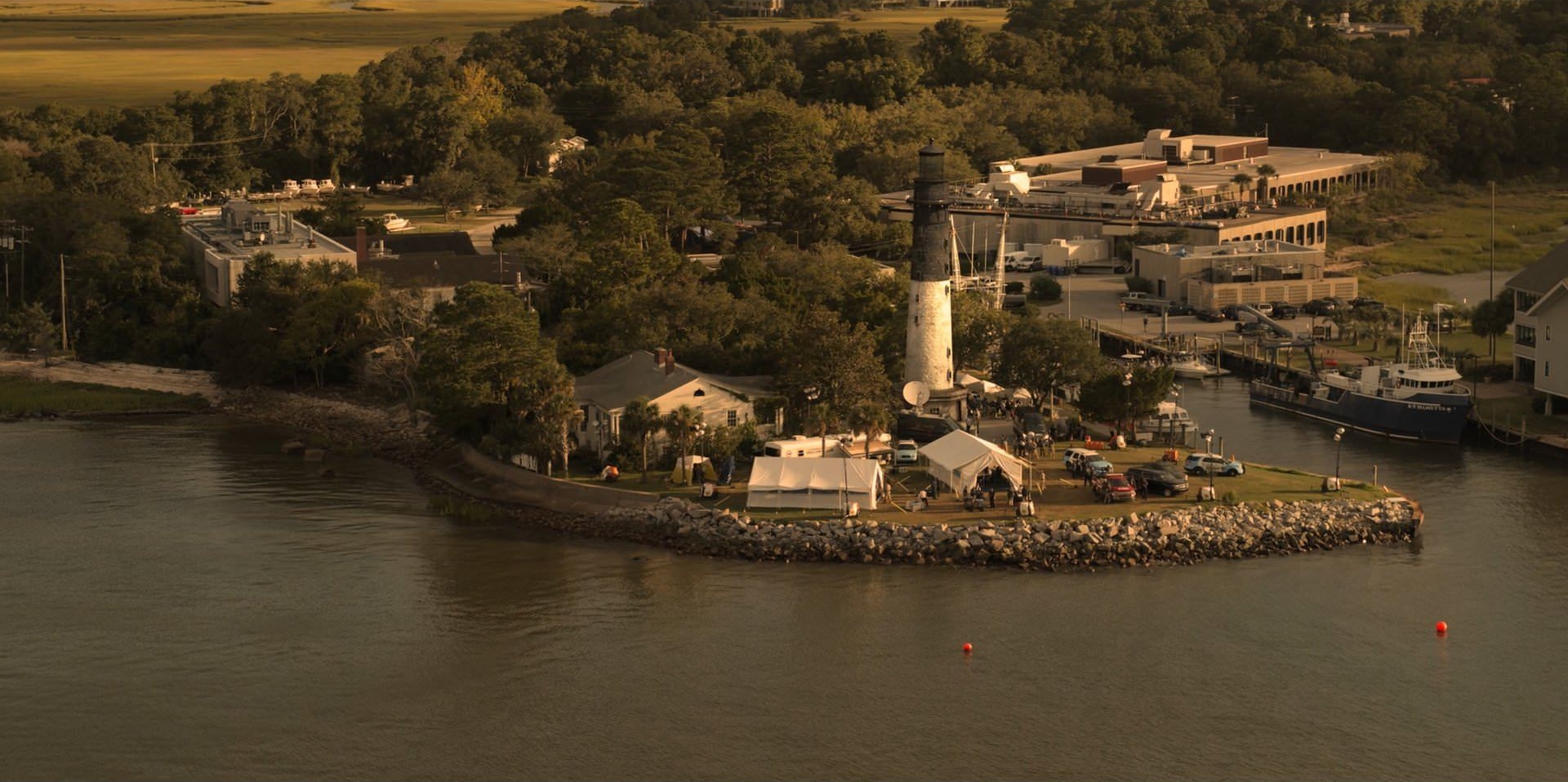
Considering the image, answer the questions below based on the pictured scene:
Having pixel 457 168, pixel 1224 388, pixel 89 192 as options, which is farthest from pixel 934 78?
pixel 1224 388

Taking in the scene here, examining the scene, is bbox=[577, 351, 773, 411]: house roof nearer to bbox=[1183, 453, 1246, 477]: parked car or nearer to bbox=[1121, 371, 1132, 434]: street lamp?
bbox=[1121, 371, 1132, 434]: street lamp

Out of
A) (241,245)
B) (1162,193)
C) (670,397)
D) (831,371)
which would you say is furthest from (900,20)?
(670,397)

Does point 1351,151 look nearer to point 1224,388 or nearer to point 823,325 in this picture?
point 1224,388

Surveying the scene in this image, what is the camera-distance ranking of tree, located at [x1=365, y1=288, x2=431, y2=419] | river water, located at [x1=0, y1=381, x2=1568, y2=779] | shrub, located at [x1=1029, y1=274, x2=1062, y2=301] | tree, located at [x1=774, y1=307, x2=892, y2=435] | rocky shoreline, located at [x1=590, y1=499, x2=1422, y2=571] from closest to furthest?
river water, located at [x1=0, y1=381, x2=1568, y2=779]
rocky shoreline, located at [x1=590, y1=499, x2=1422, y2=571]
tree, located at [x1=774, y1=307, x2=892, y2=435]
tree, located at [x1=365, y1=288, x2=431, y2=419]
shrub, located at [x1=1029, y1=274, x2=1062, y2=301]

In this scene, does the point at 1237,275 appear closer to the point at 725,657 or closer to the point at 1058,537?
the point at 1058,537

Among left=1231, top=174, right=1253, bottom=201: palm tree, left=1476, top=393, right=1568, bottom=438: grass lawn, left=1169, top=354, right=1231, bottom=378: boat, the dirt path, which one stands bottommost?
left=1476, top=393, right=1568, bottom=438: grass lawn

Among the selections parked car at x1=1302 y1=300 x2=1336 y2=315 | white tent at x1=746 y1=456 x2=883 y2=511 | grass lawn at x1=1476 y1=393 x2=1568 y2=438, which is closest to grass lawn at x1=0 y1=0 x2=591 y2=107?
parked car at x1=1302 y1=300 x2=1336 y2=315
